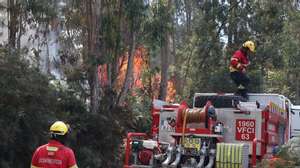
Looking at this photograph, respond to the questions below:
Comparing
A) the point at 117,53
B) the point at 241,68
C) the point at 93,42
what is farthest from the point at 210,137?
the point at 117,53

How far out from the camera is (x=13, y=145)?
1379 cm

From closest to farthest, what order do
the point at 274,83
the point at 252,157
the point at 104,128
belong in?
the point at 252,157
the point at 104,128
the point at 274,83

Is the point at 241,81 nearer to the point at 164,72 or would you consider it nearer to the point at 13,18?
the point at 13,18

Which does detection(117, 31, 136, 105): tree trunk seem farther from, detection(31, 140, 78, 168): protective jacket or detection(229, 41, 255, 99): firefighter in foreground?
detection(31, 140, 78, 168): protective jacket

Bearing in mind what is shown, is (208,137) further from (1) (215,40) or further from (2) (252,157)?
(1) (215,40)

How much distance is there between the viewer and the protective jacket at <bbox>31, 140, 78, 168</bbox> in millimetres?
7062

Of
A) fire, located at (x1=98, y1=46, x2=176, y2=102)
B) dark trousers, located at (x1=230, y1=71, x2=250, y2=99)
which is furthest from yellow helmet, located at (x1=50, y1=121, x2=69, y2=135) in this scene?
fire, located at (x1=98, y1=46, x2=176, y2=102)

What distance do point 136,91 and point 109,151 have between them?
1188cm

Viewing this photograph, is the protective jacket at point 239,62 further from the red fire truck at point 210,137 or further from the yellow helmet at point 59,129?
the yellow helmet at point 59,129

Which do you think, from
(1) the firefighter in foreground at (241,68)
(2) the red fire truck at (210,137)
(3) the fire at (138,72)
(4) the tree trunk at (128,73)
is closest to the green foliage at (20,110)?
(2) the red fire truck at (210,137)

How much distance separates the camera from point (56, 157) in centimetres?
707

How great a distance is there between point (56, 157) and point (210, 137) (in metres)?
5.26

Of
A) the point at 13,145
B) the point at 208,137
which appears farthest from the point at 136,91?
the point at 208,137

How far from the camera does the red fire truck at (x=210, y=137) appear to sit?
11.4 meters
